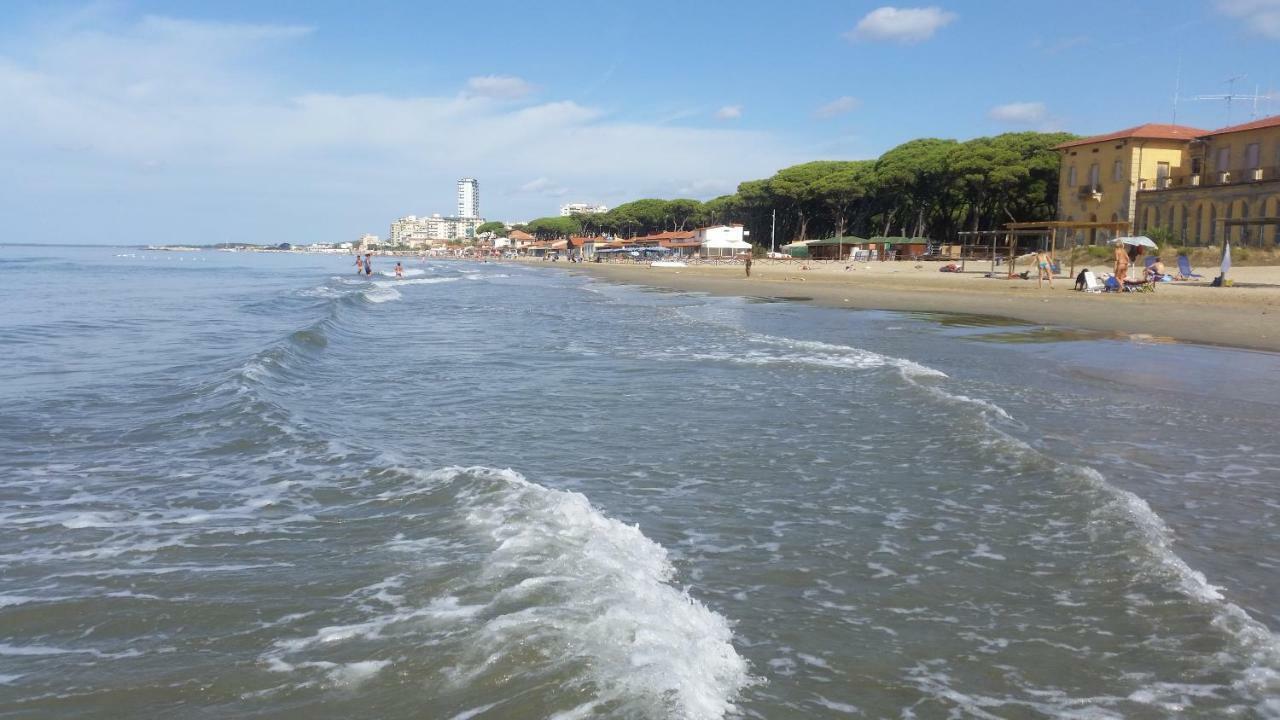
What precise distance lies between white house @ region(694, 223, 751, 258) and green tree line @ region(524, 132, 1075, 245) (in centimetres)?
476

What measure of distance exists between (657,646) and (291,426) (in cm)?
616

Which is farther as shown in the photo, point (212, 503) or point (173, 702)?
point (212, 503)

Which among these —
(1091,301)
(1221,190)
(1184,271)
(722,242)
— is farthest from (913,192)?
(1091,301)

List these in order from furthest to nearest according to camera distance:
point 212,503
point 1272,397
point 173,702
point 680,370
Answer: point 680,370, point 1272,397, point 212,503, point 173,702

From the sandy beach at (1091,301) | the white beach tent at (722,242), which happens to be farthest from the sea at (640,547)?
the white beach tent at (722,242)

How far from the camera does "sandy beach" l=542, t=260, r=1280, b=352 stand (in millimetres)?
18266

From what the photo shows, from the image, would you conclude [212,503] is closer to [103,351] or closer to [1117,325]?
[103,351]

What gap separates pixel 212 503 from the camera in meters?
6.04

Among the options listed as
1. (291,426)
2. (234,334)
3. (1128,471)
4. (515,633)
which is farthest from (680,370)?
(234,334)

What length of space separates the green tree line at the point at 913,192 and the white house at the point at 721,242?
476 cm

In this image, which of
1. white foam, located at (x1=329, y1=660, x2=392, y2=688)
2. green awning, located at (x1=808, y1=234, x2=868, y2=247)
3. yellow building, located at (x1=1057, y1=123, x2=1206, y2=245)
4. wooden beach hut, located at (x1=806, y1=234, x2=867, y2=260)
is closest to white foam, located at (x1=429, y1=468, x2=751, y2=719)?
white foam, located at (x1=329, y1=660, x2=392, y2=688)

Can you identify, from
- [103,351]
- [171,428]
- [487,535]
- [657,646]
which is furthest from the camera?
[103,351]

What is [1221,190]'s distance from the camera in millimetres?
38312

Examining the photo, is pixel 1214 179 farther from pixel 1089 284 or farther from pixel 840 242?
pixel 840 242
